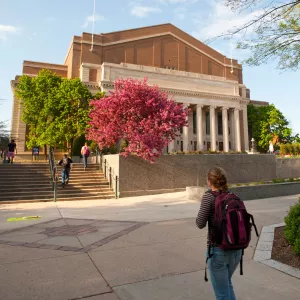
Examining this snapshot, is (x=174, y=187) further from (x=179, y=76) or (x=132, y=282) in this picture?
(x=179, y=76)

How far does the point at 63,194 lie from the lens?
1258cm

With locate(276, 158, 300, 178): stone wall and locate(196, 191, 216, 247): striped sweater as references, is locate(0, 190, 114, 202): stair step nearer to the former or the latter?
locate(196, 191, 216, 247): striped sweater

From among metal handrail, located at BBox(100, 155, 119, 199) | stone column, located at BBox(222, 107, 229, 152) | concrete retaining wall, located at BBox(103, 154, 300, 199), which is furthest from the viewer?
stone column, located at BBox(222, 107, 229, 152)

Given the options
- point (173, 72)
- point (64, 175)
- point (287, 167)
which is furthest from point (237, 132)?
point (64, 175)

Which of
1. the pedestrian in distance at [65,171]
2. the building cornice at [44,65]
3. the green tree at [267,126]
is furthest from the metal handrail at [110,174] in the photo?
the green tree at [267,126]

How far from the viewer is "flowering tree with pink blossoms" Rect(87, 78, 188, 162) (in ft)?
46.9

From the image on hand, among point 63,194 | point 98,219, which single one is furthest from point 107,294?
point 63,194

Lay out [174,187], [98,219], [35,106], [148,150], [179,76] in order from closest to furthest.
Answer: [98,219], [148,150], [174,187], [35,106], [179,76]

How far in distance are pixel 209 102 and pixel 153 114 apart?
25.5m

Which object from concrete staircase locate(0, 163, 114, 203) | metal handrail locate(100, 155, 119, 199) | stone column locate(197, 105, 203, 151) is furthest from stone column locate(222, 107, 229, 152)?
concrete staircase locate(0, 163, 114, 203)

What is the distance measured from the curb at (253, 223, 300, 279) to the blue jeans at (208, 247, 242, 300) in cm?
175

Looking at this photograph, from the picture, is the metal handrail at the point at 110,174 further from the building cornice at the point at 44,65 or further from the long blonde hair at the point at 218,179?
the building cornice at the point at 44,65

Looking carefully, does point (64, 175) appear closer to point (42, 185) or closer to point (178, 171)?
point (42, 185)

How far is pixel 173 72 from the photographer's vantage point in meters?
37.9
